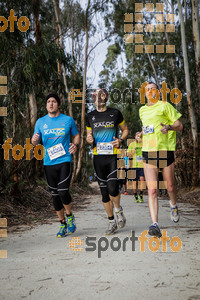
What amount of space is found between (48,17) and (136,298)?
17014 millimetres

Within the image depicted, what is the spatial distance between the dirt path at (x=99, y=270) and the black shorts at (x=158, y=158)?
0.91 m

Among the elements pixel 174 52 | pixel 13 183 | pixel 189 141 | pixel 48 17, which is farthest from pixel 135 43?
pixel 13 183

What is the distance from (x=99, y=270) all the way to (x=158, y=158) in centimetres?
197

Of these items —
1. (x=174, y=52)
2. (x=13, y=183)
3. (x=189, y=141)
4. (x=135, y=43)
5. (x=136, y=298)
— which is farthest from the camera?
(x=135, y=43)

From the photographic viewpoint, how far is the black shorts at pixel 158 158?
4641 mm

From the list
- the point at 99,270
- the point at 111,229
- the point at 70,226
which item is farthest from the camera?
the point at 70,226

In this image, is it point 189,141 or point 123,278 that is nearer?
point 123,278

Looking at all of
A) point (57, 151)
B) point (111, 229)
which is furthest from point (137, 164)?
point (57, 151)

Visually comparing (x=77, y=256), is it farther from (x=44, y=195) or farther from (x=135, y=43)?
(x=135, y=43)

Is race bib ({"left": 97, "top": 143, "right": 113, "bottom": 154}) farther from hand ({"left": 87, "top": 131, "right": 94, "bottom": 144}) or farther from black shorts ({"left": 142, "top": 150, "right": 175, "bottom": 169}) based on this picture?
black shorts ({"left": 142, "top": 150, "right": 175, "bottom": 169})

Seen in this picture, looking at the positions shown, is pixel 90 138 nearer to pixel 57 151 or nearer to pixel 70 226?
pixel 57 151

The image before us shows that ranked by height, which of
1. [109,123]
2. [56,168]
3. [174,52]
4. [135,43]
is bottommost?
[56,168]

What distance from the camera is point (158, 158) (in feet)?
15.3

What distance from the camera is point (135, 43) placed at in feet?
79.8
